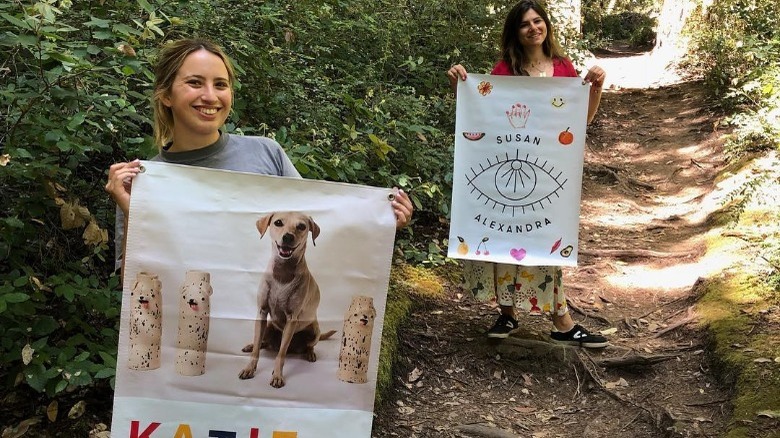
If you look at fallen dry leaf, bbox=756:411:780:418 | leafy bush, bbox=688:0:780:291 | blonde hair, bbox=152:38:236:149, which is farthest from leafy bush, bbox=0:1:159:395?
leafy bush, bbox=688:0:780:291

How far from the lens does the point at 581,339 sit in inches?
169

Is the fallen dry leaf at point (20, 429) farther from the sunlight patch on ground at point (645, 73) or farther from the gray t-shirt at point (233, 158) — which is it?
the sunlight patch on ground at point (645, 73)

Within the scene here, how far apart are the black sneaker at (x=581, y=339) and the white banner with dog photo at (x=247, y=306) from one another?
8.41ft

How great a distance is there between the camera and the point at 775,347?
375 cm

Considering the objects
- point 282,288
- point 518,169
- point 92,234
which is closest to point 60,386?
point 92,234

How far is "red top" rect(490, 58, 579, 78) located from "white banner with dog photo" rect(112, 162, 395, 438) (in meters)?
2.31

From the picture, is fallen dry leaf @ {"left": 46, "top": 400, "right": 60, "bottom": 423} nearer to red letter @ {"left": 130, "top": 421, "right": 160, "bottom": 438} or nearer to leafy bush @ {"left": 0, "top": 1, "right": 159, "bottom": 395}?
leafy bush @ {"left": 0, "top": 1, "right": 159, "bottom": 395}

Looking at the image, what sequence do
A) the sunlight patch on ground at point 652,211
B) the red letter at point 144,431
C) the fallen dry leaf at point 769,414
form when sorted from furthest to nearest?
the sunlight patch on ground at point 652,211 < the fallen dry leaf at point 769,414 < the red letter at point 144,431

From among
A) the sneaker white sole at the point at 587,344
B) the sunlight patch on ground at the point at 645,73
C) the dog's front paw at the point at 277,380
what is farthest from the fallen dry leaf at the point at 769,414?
the sunlight patch on ground at the point at 645,73

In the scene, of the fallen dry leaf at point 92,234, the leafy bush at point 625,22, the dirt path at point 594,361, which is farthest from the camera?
the leafy bush at point 625,22

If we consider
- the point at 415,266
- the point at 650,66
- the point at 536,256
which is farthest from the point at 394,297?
the point at 650,66

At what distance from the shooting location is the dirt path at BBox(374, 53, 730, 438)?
367cm

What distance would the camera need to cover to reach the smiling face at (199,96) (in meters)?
2.04

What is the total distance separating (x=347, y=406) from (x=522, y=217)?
6.94 ft
